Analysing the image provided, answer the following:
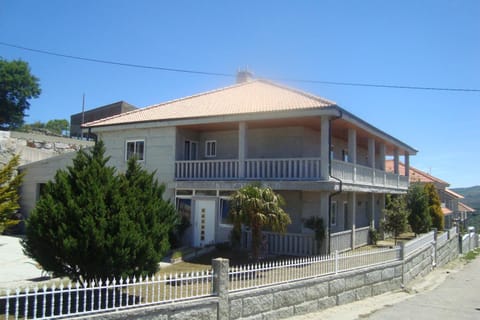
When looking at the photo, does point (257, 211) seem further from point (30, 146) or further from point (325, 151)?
point (30, 146)

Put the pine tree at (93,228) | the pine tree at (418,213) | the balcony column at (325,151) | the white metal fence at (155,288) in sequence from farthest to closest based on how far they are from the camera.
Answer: the pine tree at (418,213) → the balcony column at (325,151) → the pine tree at (93,228) → the white metal fence at (155,288)

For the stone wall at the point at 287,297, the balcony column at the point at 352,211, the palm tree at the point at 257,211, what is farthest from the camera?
the balcony column at the point at 352,211

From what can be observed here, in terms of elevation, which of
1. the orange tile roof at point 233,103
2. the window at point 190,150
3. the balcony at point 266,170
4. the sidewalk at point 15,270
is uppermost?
the orange tile roof at point 233,103

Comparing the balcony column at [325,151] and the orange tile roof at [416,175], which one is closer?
the balcony column at [325,151]

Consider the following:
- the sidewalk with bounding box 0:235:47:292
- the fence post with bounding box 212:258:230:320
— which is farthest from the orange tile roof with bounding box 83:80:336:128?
the fence post with bounding box 212:258:230:320

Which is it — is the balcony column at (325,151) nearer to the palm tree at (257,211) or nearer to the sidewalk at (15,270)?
the palm tree at (257,211)

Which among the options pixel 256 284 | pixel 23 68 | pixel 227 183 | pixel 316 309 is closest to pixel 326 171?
pixel 227 183

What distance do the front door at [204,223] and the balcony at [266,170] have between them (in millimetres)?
1206

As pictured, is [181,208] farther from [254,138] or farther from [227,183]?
[254,138]

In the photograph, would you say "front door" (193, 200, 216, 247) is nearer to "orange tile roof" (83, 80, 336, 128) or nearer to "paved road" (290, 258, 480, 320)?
"orange tile roof" (83, 80, 336, 128)

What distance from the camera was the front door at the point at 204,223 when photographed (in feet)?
63.7

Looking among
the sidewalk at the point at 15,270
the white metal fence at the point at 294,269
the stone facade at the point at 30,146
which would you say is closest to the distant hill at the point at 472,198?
the stone facade at the point at 30,146

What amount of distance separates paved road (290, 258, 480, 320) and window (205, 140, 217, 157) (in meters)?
10.7

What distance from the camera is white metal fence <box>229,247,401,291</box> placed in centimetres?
941
